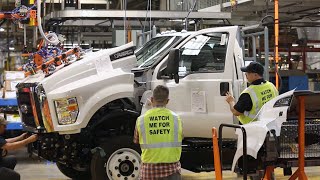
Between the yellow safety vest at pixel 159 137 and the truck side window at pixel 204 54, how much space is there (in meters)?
2.95

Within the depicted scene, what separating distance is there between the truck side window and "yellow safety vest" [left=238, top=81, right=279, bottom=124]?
1.55 meters

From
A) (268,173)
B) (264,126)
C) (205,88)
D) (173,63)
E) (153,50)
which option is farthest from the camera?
(153,50)

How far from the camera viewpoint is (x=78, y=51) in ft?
28.3

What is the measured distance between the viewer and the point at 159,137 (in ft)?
17.4

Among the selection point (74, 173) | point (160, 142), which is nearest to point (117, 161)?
point (74, 173)

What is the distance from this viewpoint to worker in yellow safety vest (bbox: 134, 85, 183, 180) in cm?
530

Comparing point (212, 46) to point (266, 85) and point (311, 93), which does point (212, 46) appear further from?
point (311, 93)

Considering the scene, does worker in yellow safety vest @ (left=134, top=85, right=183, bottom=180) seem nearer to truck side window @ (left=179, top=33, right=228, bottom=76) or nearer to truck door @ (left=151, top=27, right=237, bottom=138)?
truck door @ (left=151, top=27, right=237, bottom=138)

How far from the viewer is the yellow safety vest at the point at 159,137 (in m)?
5.29

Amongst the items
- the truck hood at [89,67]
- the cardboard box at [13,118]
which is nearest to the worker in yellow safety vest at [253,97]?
the truck hood at [89,67]

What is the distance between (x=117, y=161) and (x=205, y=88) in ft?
5.33

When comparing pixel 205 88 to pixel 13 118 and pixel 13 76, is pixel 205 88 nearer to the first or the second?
pixel 13 118

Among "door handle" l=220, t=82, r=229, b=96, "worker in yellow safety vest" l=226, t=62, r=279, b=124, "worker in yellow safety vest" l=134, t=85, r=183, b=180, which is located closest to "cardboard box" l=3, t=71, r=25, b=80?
"door handle" l=220, t=82, r=229, b=96

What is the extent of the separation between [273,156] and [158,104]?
47.6 inches
